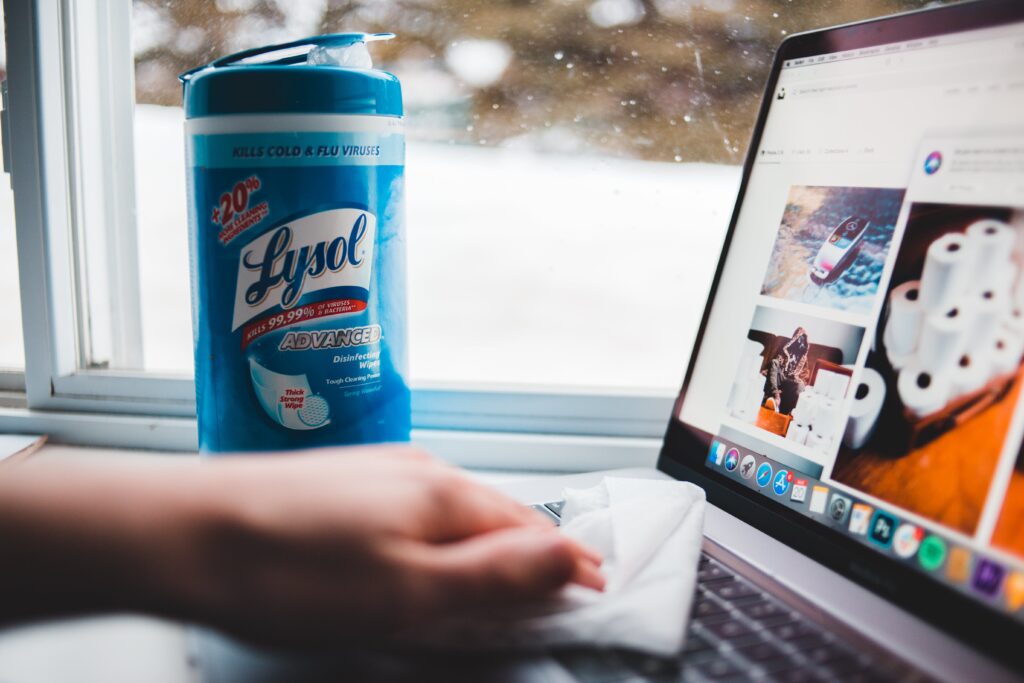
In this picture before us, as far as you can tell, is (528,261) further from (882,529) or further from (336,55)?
(882,529)

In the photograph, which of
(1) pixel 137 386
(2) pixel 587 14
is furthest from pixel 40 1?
(2) pixel 587 14

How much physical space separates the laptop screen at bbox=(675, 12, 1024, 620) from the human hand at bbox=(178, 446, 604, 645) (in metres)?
0.21

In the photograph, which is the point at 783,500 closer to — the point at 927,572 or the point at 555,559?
the point at 927,572

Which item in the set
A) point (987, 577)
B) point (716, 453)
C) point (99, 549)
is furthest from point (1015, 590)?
point (99, 549)

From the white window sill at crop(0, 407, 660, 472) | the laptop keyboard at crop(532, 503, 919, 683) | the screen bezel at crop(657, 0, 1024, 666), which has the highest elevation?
the screen bezel at crop(657, 0, 1024, 666)

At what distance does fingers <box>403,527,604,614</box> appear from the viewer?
0.34 metres

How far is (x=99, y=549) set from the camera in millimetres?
313

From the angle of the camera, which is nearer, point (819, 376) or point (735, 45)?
point (819, 376)

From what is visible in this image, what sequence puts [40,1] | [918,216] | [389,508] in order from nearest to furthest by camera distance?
[389,508] < [918,216] < [40,1]

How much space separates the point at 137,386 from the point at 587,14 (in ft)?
1.98

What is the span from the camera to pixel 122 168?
2.56 ft

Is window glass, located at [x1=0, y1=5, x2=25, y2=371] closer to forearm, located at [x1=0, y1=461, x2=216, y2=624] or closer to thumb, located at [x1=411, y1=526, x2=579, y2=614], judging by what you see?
forearm, located at [x1=0, y1=461, x2=216, y2=624]

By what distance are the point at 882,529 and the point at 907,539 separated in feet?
0.05

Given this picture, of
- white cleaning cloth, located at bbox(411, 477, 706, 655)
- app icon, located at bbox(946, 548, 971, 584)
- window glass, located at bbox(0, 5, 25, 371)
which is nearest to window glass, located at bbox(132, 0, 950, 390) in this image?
window glass, located at bbox(0, 5, 25, 371)
